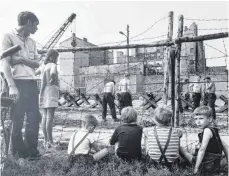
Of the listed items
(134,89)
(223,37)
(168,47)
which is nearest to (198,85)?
(168,47)

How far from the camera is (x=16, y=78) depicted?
3.88 meters

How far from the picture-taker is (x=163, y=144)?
11.2 feet

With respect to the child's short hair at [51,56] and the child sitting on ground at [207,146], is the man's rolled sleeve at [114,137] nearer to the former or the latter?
the child sitting on ground at [207,146]

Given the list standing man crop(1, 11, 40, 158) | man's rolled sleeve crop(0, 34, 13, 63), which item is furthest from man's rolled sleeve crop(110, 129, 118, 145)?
man's rolled sleeve crop(0, 34, 13, 63)

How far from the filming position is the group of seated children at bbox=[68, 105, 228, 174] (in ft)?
10.8

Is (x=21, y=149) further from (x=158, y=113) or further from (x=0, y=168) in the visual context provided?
(x=158, y=113)

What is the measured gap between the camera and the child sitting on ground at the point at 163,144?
11.1 feet

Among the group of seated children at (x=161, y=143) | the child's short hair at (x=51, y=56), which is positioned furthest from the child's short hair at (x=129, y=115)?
the child's short hair at (x=51, y=56)

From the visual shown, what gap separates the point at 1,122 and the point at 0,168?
23.5 inches

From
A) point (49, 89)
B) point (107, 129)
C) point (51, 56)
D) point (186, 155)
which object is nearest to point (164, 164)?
point (186, 155)

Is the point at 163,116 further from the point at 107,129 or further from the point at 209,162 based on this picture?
the point at 107,129

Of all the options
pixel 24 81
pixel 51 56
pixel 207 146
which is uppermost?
pixel 51 56

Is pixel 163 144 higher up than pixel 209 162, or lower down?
higher up

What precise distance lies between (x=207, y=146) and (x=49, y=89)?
2832mm
